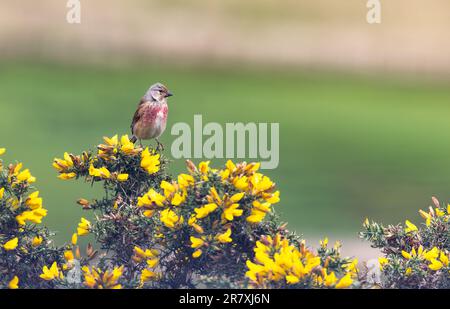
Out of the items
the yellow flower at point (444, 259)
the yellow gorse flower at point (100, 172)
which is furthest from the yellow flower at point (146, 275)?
the yellow flower at point (444, 259)

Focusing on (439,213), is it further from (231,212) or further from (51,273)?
(51,273)

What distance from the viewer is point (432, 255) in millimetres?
6598

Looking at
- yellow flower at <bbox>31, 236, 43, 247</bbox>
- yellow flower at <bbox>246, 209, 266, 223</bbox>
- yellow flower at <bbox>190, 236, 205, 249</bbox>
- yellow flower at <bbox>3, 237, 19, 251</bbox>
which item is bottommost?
yellow flower at <bbox>190, 236, 205, 249</bbox>

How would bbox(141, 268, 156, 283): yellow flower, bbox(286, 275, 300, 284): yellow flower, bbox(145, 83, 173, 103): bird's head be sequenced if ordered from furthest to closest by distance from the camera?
bbox(145, 83, 173, 103): bird's head, bbox(141, 268, 156, 283): yellow flower, bbox(286, 275, 300, 284): yellow flower

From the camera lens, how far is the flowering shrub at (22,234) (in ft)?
21.7

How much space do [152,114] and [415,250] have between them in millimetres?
3049

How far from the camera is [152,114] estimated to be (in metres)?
8.64

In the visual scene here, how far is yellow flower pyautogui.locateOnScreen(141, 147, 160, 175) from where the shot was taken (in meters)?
6.85

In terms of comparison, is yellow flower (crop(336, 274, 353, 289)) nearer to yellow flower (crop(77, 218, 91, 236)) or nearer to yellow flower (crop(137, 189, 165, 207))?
yellow flower (crop(137, 189, 165, 207))

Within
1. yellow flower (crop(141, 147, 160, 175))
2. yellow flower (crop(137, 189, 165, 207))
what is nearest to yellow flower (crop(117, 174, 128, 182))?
yellow flower (crop(141, 147, 160, 175))

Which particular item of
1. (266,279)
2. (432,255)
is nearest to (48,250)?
(266,279)
